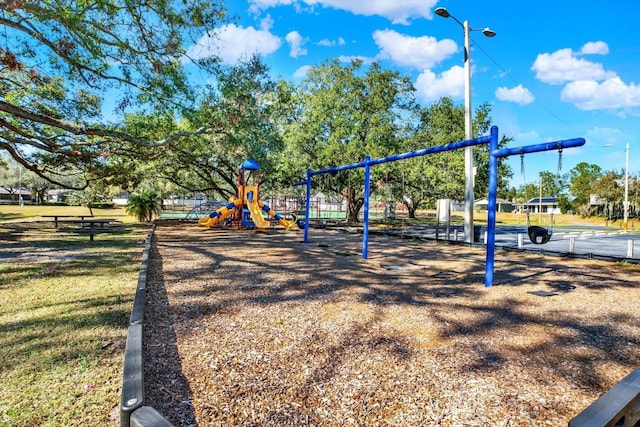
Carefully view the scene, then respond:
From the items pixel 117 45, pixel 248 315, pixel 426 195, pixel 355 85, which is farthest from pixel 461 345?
pixel 426 195

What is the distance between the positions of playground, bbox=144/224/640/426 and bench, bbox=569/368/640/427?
0.50 meters

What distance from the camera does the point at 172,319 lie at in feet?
12.1

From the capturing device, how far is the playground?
219 cm

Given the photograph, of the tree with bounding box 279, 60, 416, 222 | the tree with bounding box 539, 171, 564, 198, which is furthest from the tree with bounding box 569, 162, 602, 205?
the tree with bounding box 279, 60, 416, 222

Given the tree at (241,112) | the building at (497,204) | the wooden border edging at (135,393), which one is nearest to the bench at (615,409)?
the wooden border edging at (135,393)

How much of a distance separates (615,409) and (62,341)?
12.2ft

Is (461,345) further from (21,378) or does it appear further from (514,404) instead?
(21,378)

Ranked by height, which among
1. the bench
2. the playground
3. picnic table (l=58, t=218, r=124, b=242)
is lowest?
the playground

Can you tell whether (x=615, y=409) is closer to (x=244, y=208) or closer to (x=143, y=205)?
(x=244, y=208)

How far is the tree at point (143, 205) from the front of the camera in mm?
20297

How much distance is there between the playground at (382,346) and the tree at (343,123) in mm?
13231

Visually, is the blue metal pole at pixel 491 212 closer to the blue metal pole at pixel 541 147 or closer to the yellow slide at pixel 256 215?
the blue metal pole at pixel 541 147

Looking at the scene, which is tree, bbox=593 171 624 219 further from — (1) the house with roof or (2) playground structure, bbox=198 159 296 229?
(2) playground structure, bbox=198 159 296 229

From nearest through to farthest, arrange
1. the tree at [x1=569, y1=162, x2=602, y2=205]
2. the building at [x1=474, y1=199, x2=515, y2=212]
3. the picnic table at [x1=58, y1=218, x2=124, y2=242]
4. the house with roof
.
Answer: the house with roof → the picnic table at [x1=58, y1=218, x2=124, y2=242] → the building at [x1=474, y1=199, x2=515, y2=212] → the tree at [x1=569, y1=162, x2=602, y2=205]
